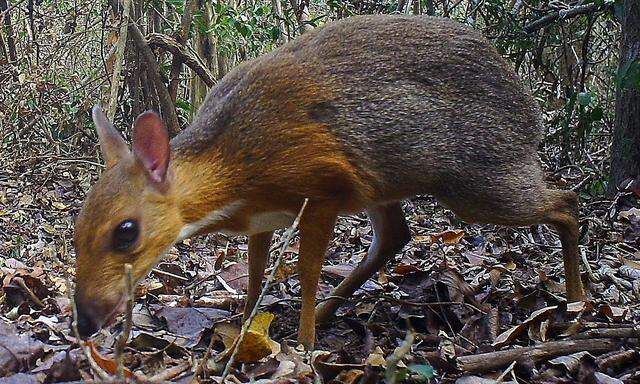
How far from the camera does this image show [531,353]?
3.03 metres

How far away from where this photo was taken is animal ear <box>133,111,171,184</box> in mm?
3342

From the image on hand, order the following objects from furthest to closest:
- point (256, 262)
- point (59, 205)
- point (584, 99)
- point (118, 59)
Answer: point (118, 59), point (59, 205), point (584, 99), point (256, 262)

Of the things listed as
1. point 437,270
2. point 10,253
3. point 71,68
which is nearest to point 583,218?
point 437,270

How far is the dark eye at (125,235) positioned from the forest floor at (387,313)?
1.30ft

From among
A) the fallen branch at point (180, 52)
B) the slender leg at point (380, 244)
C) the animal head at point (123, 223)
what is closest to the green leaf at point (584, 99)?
the slender leg at point (380, 244)

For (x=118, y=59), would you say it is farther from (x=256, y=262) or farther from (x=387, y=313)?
(x=387, y=313)

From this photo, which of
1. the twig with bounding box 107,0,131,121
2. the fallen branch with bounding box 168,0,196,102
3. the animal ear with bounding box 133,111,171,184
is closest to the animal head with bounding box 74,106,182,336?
the animal ear with bounding box 133,111,171,184

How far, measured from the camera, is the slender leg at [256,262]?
3.93 m

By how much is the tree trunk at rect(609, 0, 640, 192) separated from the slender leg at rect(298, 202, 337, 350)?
293 cm

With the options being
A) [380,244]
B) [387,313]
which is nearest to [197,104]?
[380,244]

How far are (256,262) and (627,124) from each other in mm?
3275

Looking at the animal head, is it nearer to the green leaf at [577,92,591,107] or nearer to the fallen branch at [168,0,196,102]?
the green leaf at [577,92,591,107]

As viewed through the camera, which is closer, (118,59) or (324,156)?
(324,156)

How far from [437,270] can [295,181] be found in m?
1.26
